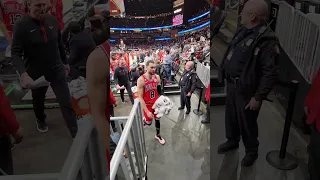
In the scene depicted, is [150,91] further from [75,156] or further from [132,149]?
[75,156]

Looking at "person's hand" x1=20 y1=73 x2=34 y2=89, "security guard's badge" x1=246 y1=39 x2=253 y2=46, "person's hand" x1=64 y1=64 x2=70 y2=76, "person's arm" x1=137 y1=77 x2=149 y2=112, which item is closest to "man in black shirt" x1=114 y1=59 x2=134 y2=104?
"person's arm" x1=137 y1=77 x2=149 y2=112

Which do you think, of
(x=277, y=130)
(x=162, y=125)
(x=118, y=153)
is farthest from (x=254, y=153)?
(x=118, y=153)

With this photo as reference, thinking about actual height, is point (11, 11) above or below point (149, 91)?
above

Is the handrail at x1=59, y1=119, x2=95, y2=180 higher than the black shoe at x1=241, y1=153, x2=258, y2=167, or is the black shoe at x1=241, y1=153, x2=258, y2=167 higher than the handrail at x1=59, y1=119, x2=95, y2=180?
the handrail at x1=59, y1=119, x2=95, y2=180

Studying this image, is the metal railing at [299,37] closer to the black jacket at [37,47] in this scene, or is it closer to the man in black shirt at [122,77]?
the man in black shirt at [122,77]

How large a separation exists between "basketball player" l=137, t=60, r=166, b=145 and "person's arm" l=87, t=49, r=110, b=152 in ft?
0.42

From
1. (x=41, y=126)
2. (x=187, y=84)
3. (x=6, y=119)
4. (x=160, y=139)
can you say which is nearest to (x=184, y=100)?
(x=187, y=84)

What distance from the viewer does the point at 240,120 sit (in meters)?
1.00

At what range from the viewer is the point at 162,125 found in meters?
0.98

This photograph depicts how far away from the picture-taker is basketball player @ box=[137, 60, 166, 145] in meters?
0.92

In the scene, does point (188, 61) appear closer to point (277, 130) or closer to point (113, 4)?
point (113, 4)

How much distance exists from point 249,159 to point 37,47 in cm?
82

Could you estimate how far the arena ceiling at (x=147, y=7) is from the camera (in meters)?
0.88

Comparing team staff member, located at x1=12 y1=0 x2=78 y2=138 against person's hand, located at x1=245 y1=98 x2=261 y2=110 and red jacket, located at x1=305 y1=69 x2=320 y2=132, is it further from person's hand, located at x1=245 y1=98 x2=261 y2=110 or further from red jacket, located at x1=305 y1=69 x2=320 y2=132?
red jacket, located at x1=305 y1=69 x2=320 y2=132
